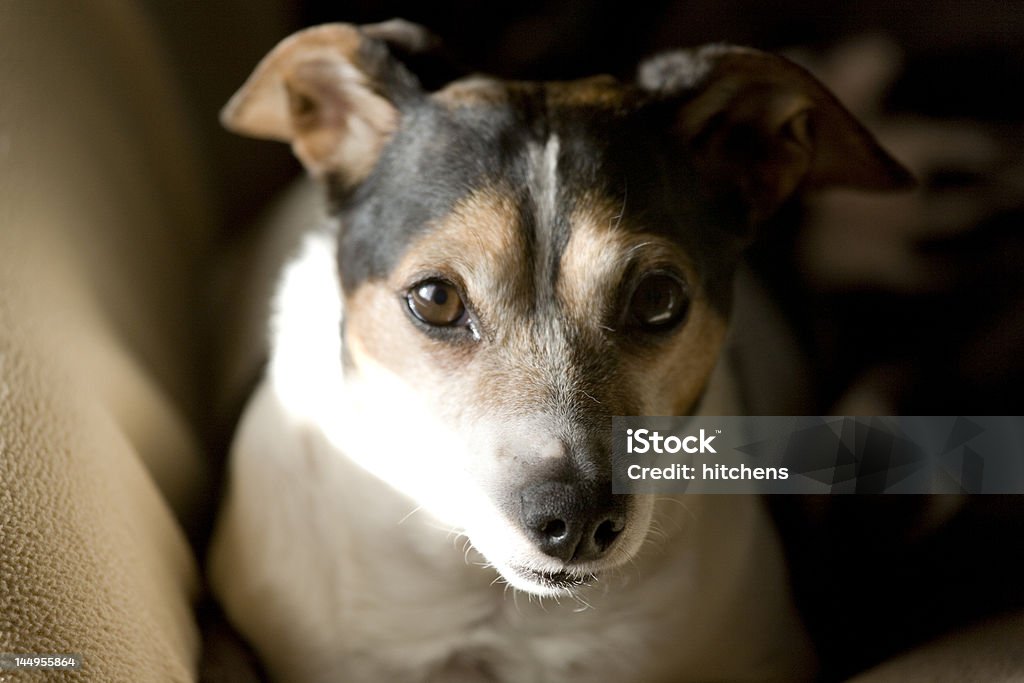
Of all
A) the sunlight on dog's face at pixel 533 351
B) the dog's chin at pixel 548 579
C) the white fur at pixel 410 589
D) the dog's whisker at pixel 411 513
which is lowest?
the white fur at pixel 410 589

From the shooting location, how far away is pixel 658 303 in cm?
133

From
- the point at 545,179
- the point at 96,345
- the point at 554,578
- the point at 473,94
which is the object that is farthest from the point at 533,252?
the point at 96,345

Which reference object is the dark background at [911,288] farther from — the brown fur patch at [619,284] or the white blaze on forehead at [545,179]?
the white blaze on forehead at [545,179]

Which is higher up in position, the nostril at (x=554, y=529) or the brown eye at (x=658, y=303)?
the brown eye at (x=658, y=303)

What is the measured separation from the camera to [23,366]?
1.21m

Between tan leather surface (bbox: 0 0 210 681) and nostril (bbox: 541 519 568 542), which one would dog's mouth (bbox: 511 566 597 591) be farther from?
tan leather surface (bbox: 0 0 210 681)

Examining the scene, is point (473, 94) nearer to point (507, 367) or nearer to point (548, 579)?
point (507, 367)

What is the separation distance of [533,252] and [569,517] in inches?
13.4

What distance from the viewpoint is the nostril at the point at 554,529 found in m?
1.15

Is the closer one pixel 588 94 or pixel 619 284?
pixel 619 284

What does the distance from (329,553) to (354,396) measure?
251 millimetres

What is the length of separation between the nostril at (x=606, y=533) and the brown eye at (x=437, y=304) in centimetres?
33

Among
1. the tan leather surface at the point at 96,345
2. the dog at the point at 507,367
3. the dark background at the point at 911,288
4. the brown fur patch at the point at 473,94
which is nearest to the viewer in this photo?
the tan leather surface at the point at 96,345

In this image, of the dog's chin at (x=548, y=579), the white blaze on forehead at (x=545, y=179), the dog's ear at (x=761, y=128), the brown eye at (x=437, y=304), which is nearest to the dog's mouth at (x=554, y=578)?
the dog's chin at (x=548, y=579)
